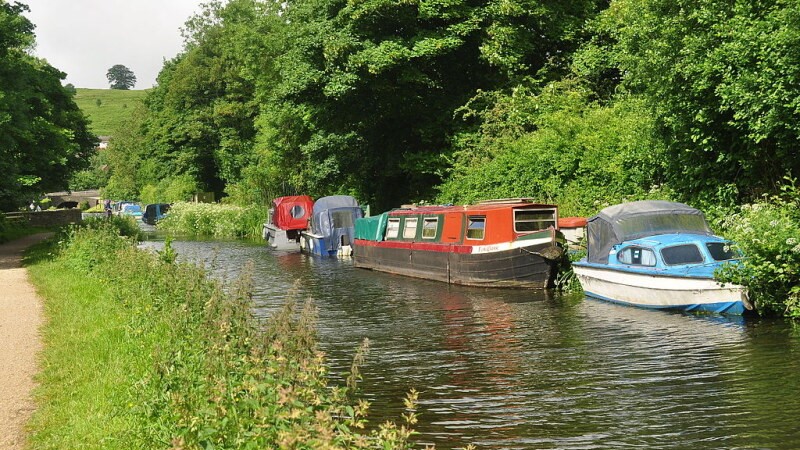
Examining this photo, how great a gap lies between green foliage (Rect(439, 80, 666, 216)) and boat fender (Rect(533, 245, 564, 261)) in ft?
10.9

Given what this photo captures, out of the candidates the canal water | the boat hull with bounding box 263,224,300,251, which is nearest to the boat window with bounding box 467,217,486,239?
the canal water

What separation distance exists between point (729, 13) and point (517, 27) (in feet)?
52.8

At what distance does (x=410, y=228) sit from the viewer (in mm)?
27125

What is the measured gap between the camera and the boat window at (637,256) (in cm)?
1731

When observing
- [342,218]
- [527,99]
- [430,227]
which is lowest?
[430,227]

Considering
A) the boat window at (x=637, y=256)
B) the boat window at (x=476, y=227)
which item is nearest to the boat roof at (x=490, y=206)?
the boat window at (x=476, y=227)

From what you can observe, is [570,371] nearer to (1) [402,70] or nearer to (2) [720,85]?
(2) [720,85]

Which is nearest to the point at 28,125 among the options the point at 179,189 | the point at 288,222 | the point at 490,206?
the point at 288,222

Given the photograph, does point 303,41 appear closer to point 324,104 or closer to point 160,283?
point 324,104

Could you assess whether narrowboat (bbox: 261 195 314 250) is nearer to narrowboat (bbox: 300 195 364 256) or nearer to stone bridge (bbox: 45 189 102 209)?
narrowboat (bbox: 300 195 364 256)

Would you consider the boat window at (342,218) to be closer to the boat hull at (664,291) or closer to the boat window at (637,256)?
the boat hull at (664,291)

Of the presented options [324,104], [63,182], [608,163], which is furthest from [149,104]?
[608,163]

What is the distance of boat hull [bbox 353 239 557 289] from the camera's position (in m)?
21.2

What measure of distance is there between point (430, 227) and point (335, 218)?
11040mm
